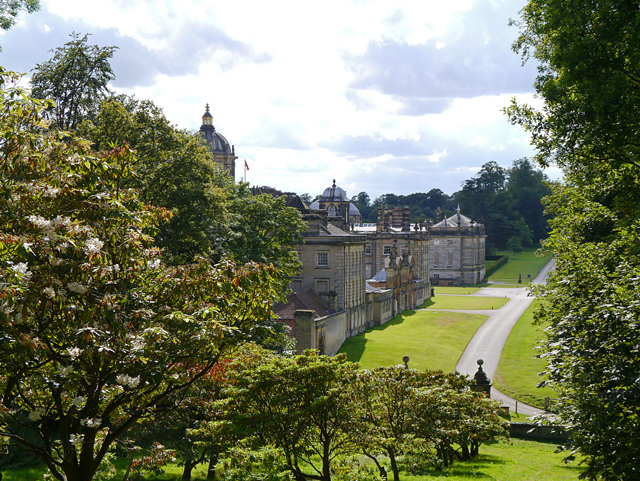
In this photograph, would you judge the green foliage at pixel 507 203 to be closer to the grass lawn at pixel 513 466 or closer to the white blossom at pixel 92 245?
the grass lawn at pixel 513 466

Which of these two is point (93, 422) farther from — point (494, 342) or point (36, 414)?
point (494, 342)

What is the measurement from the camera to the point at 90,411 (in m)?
9.20

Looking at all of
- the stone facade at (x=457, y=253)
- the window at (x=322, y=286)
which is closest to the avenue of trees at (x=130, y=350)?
the window at (x=322, y=286)

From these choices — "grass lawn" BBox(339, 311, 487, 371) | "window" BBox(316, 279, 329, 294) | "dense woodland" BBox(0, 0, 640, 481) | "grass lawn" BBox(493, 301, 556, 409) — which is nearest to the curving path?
"grass lawn" BBox(493, 301, 556, 409)

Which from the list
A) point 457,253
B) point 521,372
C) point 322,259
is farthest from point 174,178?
point 457,253

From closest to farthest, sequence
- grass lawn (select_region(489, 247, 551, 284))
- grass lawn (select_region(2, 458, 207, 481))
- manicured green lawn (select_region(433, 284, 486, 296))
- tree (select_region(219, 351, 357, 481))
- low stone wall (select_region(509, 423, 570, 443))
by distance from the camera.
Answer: tree (select_region(219, 351, 357, 481))
grass lawn (select_region(2, 458, 207, 481))
low stone wall (select_region(509, 423, 570, 443))
manicured green lawn (select_region(433, 284, 486, 296))
grass lawn (select_region(489, 247, 551, 284))

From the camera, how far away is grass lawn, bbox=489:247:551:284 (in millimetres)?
103938

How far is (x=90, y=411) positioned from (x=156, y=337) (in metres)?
2.00

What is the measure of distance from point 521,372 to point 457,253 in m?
63.9

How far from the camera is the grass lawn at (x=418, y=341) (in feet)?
139

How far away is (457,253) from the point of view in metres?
103

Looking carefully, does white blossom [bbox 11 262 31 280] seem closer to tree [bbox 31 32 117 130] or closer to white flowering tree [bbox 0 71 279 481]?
white flowering tree [bbox 0 71 279 481]

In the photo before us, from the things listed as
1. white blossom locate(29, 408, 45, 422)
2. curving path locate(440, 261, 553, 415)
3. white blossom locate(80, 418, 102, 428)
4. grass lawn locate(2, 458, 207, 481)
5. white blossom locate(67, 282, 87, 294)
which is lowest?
curving path locate(440, 261, 553, 415)

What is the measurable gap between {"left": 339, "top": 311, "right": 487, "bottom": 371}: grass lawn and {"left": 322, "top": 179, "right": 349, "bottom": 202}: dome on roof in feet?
106
